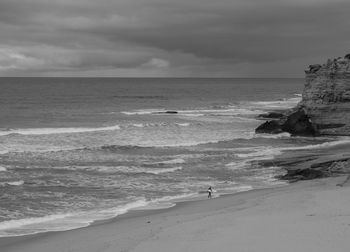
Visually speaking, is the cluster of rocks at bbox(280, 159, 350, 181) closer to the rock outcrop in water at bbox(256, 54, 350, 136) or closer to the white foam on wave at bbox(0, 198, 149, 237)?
the white foam on wave at bbox(0, 198, 149, 237)

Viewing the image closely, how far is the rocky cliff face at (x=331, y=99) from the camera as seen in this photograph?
4403 cm

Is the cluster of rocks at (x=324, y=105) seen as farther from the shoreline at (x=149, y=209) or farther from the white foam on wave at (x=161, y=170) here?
the shoreline at (x=149, y=209)

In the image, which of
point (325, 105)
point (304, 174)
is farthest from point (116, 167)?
A: point (325, 105)

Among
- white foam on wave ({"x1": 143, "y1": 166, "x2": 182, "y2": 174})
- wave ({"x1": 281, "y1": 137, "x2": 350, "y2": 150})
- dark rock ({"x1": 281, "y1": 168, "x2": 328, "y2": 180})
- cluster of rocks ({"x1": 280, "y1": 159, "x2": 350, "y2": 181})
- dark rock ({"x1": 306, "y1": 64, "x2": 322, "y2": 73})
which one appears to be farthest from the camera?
dark rock ({"x1": 306, "y1": 64, "x2": 322, "y2": 73})

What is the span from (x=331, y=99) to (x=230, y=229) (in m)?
33.4

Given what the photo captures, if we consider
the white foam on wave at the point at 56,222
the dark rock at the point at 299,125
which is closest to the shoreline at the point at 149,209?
the white foam on wave at the point at 56,222

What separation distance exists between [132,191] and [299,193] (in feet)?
26.3

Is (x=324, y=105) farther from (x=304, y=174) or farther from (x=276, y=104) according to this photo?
(x=276, y=104)

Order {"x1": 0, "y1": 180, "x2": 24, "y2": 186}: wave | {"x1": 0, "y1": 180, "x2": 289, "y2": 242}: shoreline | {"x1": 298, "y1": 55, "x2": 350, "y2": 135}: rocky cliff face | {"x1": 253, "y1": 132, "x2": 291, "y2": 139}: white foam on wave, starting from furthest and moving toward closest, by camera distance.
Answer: {"x1": 253, "y1": 132, "x2": 291, "y2": 139}: white foam on wave
{"x1": 298, "y1": 55, "x2": 350, "y2": 135}: rocky cliff face
{"x1": 0, "y1": 180, "x2": 24, "y2": 186}: wave
{"x1": 0, "y1": 180, "x2": 289, "y2": 242}: shoreline

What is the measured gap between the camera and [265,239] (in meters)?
12.2

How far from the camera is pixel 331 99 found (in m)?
44.5

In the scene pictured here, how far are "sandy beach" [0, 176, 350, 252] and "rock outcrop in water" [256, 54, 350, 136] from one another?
2539 cm

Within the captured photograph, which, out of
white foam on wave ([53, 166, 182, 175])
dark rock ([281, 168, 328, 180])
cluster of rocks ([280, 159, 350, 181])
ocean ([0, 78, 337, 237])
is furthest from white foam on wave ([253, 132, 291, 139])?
dark rock ([281, 168, 328, 180])

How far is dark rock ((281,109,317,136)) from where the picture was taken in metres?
45.3
